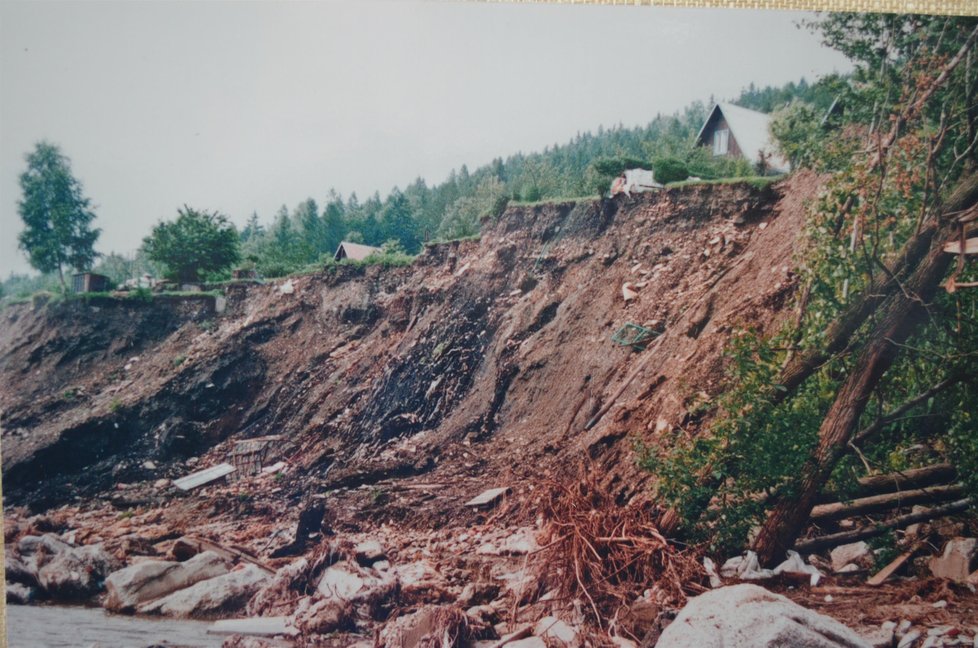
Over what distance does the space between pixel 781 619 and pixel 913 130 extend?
6.44 ft

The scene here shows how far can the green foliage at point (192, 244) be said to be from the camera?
2.26 m

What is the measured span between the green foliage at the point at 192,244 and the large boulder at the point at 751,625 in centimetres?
255

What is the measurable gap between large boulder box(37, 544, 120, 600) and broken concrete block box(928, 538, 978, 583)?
3.28 m

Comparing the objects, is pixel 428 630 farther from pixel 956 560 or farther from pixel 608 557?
pixel 956 560

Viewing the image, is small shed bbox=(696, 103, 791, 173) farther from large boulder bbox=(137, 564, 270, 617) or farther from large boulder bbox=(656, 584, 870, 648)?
large boulder bbox=(137, 564, 270, 617)

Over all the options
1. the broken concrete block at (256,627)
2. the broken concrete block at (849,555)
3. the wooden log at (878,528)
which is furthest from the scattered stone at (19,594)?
the broken concrete block at (849,555)

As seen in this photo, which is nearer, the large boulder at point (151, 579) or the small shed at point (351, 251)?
the large boulder at point (151, 579)

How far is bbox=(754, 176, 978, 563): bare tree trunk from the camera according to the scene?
191 centimetres

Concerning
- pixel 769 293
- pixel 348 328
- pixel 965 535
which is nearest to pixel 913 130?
pixel 769 293

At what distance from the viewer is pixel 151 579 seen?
189cm

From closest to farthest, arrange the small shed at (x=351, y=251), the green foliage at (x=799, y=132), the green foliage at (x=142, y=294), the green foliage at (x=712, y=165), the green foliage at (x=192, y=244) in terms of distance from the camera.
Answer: the green foliage at (x=799, y=132) < the green foliage at (x=192, y=244) < the green foliage at (x=142, y=294) < the small shed at (x=351, y=251) < the green foliage at (x=712, y=165)

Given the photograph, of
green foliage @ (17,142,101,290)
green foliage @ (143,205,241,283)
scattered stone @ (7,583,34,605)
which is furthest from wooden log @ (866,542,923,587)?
green foliage @ (17,142,101,290)

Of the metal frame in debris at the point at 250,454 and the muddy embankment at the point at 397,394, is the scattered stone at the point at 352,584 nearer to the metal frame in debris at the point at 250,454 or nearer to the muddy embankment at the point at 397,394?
the muddy embankment at the point at 397,394

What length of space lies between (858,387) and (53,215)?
3.61 meters
